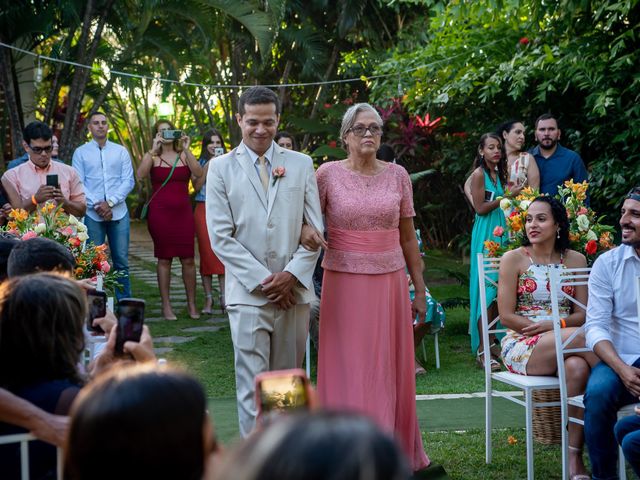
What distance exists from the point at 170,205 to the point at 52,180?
7.62 ft

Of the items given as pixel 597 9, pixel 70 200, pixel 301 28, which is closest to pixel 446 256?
pixel 301 28

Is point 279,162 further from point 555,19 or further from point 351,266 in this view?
point 555,19

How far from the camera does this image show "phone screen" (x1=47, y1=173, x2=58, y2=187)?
25.5 ft

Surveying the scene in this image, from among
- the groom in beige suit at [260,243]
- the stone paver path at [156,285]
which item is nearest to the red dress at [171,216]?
the stone paver path at [156,285]

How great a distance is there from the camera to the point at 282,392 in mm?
1933

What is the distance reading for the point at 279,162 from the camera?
15.6ft

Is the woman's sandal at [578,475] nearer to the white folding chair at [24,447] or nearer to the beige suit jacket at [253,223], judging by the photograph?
the beige suit jacket at [253,223]

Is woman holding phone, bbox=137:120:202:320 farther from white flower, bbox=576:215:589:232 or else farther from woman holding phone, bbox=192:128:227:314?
white flower, bbox=576:215:589:232

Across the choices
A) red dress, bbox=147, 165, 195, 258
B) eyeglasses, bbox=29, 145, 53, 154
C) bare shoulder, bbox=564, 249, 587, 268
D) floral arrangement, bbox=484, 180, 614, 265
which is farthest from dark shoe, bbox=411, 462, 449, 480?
red dress, bbox=147, 165, 195, 258

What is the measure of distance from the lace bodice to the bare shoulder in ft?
3.85

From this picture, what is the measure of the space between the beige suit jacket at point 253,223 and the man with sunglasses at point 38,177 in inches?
142

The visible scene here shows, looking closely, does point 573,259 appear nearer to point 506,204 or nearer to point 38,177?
point 506,204

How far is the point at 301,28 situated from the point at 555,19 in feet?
26.7

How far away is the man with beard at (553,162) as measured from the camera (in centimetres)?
842
